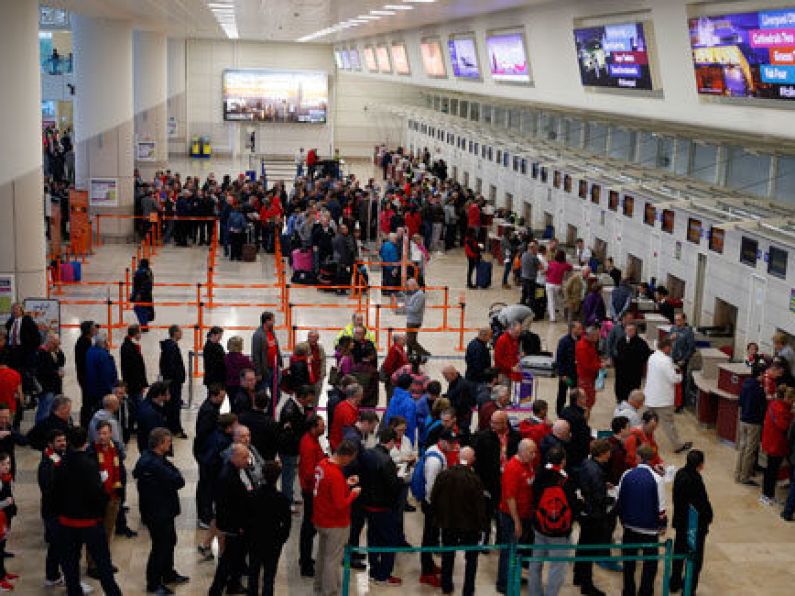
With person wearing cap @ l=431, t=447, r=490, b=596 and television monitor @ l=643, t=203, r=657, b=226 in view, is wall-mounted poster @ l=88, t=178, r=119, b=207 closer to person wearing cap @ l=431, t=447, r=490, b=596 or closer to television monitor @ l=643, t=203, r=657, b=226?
television monitor @ l=643, t=203, r=657, b=226

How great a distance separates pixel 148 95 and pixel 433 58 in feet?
38.9

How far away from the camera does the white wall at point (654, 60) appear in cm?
1211

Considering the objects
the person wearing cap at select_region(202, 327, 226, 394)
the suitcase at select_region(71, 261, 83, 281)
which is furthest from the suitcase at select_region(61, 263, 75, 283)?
the person wearing cap at select_region(202, 327, 226, 394)

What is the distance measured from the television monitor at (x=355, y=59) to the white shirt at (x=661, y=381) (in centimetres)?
3304

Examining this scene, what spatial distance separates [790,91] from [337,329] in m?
8.92

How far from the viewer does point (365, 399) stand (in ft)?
42.2

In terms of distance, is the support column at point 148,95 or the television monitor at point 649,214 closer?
the television monitor at point 649,214

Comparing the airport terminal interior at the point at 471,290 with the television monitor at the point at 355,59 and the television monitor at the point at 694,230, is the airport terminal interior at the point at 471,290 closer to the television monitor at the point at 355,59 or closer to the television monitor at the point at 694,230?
the television monitor at the point at 694,230

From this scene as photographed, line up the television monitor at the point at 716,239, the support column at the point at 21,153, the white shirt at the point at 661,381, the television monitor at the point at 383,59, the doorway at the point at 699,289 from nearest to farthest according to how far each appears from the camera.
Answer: the white shirt at the point at 661,381, the support column at the point at 21,153, the television monitor at the point at 716,239, the doorway at the point at 699,289, the television monitor at the point at 383,59

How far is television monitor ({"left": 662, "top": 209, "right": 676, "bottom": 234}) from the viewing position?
740 inches

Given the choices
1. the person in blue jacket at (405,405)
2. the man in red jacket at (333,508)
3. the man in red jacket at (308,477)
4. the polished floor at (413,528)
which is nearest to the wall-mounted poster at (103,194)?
the polished floor at (413,528)

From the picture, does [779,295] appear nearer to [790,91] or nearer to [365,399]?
[790,91]

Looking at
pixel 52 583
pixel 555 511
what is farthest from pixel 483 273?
pixel 52 583

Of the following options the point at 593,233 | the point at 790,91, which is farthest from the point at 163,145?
the point at 790,91
